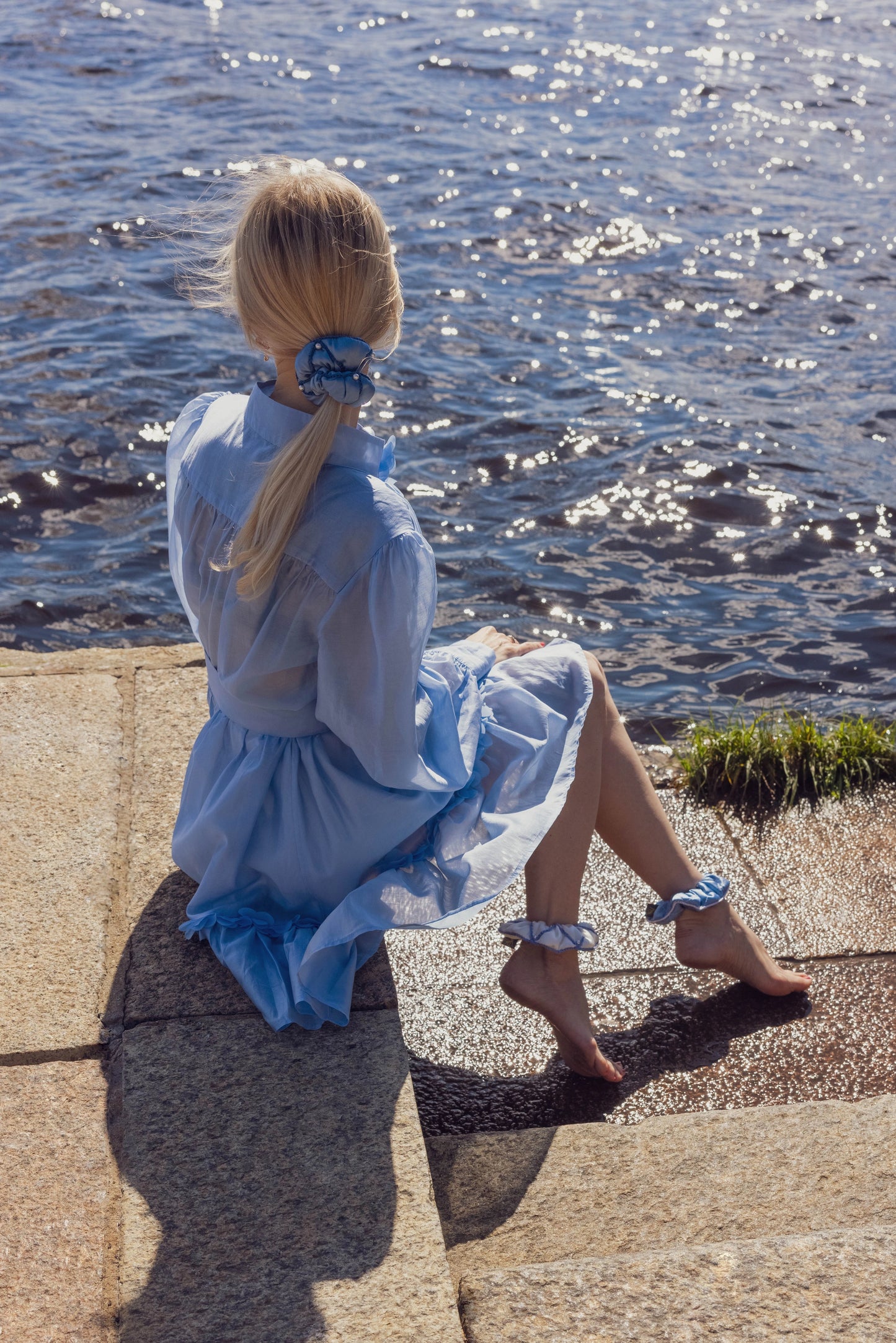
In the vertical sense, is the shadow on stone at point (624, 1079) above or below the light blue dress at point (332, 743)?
below

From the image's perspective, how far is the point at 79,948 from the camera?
98.7 inches

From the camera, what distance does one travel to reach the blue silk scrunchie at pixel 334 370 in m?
2.11

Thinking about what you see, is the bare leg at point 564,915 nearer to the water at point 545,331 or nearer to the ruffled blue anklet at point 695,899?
the ruffled blue anklet at point 695,899

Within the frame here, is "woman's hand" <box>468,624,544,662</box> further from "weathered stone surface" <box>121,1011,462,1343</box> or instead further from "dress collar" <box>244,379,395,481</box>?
"weathered stone surface" <box>121,1011,462,1343</box>

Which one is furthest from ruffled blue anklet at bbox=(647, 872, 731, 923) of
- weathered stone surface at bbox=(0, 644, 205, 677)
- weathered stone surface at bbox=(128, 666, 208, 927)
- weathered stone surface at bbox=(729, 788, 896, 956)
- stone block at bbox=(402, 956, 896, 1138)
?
weathered stone surface at bbox=(0, 644, 205, 677)

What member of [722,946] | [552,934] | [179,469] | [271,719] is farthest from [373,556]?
[722,946]

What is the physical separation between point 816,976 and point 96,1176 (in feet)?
5.68

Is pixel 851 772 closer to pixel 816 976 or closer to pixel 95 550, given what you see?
pixel 816 976

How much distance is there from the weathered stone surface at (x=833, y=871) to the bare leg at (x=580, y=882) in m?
0.29

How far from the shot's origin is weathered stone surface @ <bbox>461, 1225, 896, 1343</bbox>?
1.80 meters

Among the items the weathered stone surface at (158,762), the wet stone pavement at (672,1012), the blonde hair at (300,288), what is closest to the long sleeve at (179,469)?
the blonde hair at (300,288)

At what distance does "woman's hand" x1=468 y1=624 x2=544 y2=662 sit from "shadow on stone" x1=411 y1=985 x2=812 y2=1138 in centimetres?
86

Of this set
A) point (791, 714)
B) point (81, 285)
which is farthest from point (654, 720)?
point (81, 285)

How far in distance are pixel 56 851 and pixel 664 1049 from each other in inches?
53.8
